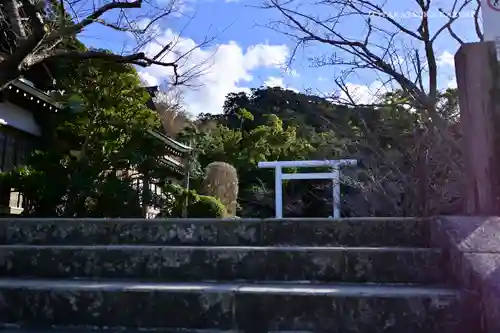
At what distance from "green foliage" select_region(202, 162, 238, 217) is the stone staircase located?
361 inches

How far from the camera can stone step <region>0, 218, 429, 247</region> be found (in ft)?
8.48

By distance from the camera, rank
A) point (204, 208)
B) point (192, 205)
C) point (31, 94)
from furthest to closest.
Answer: point (192, 205), point (204, 208), point (31, 94)

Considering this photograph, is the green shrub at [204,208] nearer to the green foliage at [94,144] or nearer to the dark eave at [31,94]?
the green foliage at [94,144]

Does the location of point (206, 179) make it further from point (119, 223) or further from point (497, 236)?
point (497, 236)

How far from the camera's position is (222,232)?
8.83 ft

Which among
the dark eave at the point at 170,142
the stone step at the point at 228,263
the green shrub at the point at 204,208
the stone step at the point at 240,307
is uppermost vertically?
the dark eave at the point at 170,142

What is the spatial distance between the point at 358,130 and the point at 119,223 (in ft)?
16.0

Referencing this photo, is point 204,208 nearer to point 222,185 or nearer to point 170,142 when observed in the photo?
point 222,185

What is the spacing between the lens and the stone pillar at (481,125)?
8.32 feet

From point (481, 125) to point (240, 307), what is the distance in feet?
5.52

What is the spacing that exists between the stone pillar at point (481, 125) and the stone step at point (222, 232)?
1.14 ft

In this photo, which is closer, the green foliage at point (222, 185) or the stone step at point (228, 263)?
the stone step at point (228, 263)

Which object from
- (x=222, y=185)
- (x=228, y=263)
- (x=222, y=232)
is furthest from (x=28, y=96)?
(x=228, y=263)

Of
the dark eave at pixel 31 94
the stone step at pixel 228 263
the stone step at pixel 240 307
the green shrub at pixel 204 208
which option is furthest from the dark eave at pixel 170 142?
the stone step at pixel 240 307
